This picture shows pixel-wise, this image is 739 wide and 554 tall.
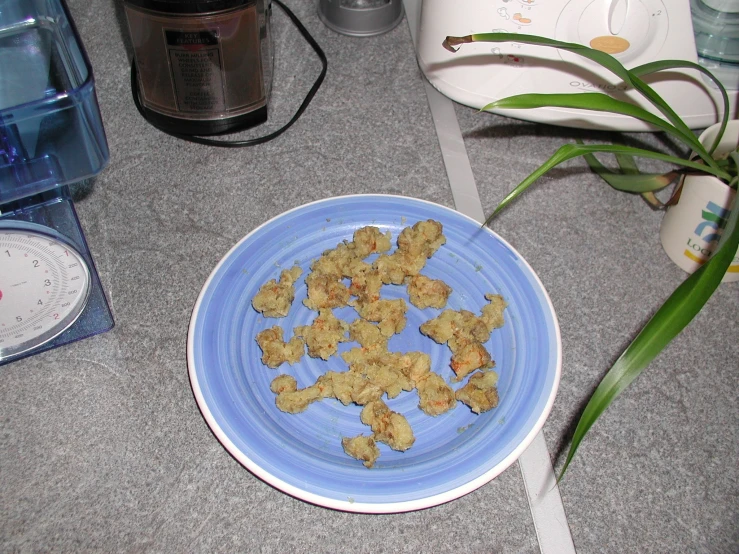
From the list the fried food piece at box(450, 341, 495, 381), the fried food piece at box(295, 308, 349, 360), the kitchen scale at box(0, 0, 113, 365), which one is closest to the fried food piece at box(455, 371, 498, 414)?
the fried food piece at box(450, 341, 495, 381)

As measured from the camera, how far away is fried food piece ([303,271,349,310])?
576 millimetres

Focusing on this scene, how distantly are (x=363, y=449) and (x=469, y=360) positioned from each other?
0.12 m

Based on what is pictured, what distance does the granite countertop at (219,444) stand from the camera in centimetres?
50

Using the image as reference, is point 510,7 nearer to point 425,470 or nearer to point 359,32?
point 359,32

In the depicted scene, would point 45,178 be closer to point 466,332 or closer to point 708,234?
point 466,332

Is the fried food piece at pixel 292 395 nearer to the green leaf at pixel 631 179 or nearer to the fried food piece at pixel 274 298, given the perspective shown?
the fried food piece at pixel 274 298

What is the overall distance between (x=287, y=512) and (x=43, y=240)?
0.28m

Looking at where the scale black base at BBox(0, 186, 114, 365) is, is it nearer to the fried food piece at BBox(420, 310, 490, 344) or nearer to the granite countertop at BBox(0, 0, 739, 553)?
the granite countertop at BBox(0, 0, 739, 553)

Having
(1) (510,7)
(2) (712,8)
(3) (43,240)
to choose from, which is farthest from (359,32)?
(3) (43,240)

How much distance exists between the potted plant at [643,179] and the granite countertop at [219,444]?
3.2 inches

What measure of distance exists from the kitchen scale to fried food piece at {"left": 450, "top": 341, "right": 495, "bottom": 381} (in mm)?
310

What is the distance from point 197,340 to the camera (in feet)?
1.75

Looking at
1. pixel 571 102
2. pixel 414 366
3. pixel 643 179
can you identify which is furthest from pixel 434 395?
pixel 643 179

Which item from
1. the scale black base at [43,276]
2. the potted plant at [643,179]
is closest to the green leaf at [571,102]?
the potted plant at [643,179]
